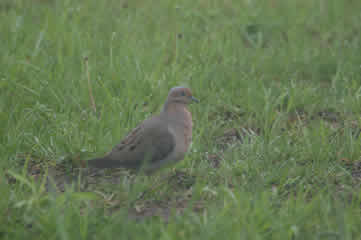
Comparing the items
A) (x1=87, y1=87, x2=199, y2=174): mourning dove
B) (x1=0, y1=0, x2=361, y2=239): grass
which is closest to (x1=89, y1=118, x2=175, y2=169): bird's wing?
(x1=87, y1=87, x2=199, y2=174): mourning dove

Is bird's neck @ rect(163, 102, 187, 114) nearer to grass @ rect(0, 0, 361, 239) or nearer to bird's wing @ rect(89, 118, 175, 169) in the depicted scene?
bird's wing @ rect(89, 118, 175, 169)

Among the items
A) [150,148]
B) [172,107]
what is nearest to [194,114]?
[172,107]

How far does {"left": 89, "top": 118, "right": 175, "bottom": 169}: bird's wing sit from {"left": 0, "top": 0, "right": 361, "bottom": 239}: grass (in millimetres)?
168

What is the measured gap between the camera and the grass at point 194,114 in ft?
9.86

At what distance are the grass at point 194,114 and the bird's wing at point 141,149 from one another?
0.55 ft

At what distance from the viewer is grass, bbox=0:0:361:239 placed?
3004 millimetres

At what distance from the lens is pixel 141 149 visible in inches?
142

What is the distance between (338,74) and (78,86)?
274 centimetres

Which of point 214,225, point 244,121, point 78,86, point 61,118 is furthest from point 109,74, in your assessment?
point 214,225

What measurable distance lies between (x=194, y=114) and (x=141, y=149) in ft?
4.24

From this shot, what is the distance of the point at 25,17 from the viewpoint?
650 centimetres

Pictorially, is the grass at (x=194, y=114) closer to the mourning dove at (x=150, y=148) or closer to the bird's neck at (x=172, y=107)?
the mourning dove at (x=150, y=148)

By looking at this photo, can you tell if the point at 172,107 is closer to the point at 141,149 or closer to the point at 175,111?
the point at 175,111

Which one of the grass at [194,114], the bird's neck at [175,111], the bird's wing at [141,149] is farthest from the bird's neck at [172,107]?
the grass at [194,114]
